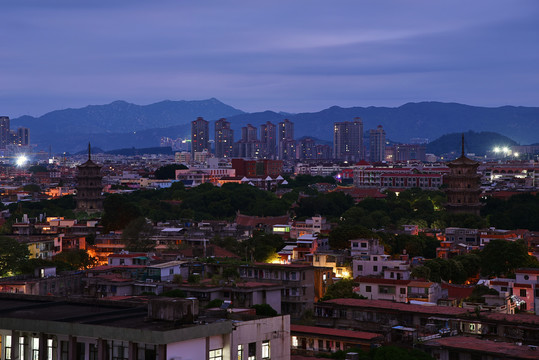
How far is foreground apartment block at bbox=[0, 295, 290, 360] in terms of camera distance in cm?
1522

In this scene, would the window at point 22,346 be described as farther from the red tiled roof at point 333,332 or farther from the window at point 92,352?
the red tiled roof at point 333,332

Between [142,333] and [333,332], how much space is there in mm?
10482

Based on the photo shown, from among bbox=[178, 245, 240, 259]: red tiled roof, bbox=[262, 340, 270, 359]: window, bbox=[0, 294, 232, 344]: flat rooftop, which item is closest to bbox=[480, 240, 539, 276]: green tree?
bbox=[178, 245, 240, 259]: red tiled roof

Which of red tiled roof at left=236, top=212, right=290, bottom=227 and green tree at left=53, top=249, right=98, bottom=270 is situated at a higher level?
red tiled roof at left=236, top=212, right=290, bottom=227

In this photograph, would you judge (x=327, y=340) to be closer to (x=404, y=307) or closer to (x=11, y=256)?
(x=404, y=307)

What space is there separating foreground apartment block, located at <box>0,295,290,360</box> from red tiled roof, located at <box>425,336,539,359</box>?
17.3 ft

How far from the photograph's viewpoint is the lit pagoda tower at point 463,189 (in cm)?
7694

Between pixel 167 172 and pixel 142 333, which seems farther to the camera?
pixel 167 172

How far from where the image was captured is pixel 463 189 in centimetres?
7831

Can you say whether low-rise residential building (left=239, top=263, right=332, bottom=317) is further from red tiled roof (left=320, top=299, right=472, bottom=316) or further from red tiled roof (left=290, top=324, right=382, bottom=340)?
red tiled roof (left=290, top=324, right=382, bottom=340)

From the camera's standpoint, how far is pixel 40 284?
32406 mm

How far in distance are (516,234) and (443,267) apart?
15.5m

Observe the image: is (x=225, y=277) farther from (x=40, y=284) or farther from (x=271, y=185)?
(x=271, y=185)

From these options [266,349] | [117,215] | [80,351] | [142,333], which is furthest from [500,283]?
[117,215]
